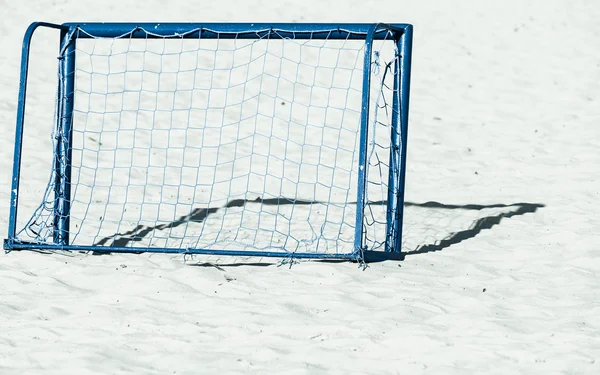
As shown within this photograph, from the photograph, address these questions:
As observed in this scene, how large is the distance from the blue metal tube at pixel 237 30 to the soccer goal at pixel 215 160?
0.4 inches

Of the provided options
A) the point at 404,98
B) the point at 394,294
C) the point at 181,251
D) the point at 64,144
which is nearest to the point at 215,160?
the point at 64,144

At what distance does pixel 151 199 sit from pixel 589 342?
4.07 metres

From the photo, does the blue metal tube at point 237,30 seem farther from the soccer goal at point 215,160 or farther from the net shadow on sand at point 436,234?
the net shadow on sand at point 436,234

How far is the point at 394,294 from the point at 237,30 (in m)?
2.04

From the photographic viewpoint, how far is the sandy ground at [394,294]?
13.9 ft

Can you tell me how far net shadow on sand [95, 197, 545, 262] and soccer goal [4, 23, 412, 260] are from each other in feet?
0.08

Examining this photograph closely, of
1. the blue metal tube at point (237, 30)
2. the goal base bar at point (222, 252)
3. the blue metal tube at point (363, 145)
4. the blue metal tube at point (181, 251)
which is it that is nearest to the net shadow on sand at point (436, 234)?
the goal base bar at point (222, 252)

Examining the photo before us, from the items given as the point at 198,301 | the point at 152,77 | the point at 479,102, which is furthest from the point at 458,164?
the point at 198,301

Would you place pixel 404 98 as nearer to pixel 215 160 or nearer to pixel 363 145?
pixel 363 145

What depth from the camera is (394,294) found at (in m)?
5.20

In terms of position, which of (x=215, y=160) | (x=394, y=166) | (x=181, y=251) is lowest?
(x=181, y=251)

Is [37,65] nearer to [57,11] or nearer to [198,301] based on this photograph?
[57,11]

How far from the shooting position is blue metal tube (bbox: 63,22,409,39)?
19.6ft

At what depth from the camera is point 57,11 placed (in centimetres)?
1219
